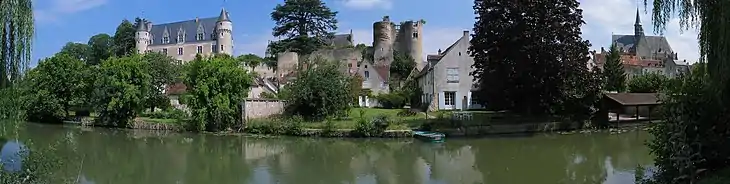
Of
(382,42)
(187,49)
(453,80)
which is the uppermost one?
(187,49)

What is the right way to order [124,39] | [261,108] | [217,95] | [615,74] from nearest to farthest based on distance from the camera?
1. [217,95]
2. [261,108]
3. [615,74]
4. [124,39]

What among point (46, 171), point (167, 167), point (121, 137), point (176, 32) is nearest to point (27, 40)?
point (46, 171)

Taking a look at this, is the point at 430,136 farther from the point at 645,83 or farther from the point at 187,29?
the point at 187,29

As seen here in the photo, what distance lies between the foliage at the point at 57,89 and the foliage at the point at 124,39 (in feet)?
141

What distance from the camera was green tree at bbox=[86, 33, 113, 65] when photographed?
86.5 meters

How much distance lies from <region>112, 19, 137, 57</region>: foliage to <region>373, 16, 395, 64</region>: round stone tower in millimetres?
40820

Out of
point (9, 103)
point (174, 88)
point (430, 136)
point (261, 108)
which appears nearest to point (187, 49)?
point (174, 88)

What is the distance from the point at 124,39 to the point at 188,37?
11.1m

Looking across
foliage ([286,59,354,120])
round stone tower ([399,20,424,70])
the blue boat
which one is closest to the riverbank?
the blue boat

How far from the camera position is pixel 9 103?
978cm

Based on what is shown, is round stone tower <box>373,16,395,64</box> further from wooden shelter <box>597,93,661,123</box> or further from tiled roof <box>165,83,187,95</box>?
wooden shelter <box>597,93,661,123</box>

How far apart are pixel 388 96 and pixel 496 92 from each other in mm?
16925

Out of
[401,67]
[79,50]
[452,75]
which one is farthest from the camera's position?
[79,50]

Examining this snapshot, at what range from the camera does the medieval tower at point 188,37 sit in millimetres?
81438
